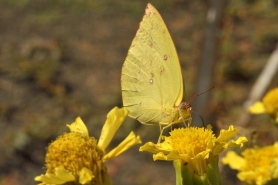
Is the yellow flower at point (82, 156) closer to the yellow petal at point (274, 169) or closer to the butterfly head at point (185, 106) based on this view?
the butterfly head at point (185, 106)

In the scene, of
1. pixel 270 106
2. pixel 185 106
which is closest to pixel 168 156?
pixel 185 106

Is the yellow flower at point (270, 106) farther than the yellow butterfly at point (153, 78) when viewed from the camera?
Yes

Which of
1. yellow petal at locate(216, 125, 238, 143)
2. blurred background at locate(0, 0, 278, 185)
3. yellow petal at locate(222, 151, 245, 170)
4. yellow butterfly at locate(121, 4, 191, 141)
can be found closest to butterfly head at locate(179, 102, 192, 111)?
yellow butterfly at locate(121, 4, 191, 141)

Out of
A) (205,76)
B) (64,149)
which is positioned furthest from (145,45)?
(205,76)

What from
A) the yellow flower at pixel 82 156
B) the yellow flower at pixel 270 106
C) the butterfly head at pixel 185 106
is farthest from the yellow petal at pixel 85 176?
the yellow flower at pixel 270 106

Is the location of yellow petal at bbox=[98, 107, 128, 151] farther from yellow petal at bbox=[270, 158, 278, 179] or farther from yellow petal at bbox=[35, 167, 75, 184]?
yellow petal at bbox=[270, 158, 278, 179]

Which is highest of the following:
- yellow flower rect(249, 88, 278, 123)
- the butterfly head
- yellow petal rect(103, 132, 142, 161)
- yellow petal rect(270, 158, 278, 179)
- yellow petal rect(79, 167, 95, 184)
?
yellow flower rect(249, 88, 278, 123)

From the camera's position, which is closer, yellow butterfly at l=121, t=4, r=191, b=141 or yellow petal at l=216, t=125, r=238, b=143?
yellow petal at l=216, t=125, r=238, b=143
